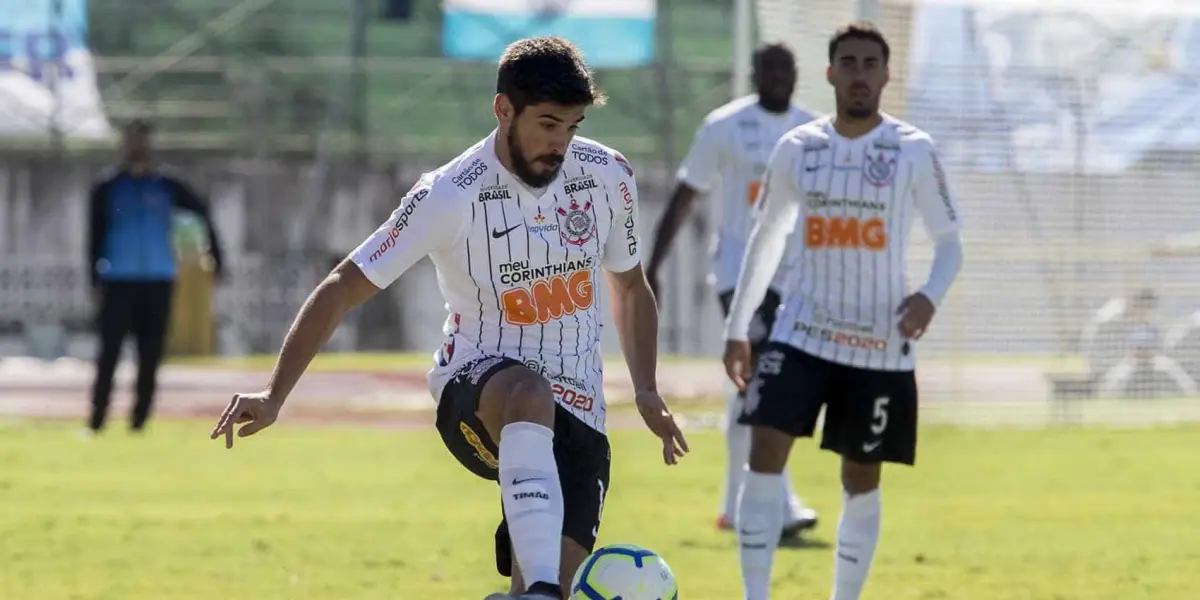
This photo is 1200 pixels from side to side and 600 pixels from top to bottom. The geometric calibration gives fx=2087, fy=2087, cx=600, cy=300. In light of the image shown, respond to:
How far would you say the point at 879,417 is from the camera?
7.38 meters

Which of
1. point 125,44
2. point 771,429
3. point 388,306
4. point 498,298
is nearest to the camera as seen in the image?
point 498,298

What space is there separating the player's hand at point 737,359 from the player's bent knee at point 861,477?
0.48 metres

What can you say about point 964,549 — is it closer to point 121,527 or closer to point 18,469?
point 121,527

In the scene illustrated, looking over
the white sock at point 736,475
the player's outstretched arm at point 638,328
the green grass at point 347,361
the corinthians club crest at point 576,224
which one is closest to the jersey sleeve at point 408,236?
the corinthians club crest at point 576,224

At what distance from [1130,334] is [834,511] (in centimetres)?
736

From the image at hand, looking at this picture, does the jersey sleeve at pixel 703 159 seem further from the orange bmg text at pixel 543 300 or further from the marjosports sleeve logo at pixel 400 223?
the marjosports sleeve logo at pixel 400 223

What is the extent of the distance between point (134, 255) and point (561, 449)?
11.4 metres

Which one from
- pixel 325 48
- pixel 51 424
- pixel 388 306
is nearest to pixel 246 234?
pixel 388 306

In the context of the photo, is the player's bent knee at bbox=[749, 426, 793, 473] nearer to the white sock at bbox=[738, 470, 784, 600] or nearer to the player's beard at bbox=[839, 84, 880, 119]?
the white sock at bbox=[738, 470, 784, 600]

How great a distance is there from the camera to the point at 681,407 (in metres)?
20.0

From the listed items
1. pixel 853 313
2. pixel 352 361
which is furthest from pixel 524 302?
pixel 352 361

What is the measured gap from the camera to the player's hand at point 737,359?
753cm

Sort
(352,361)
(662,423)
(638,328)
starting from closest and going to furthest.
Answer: (662,423)
(638,328)
(352,361)

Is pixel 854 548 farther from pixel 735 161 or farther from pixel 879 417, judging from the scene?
pixel 735 161
